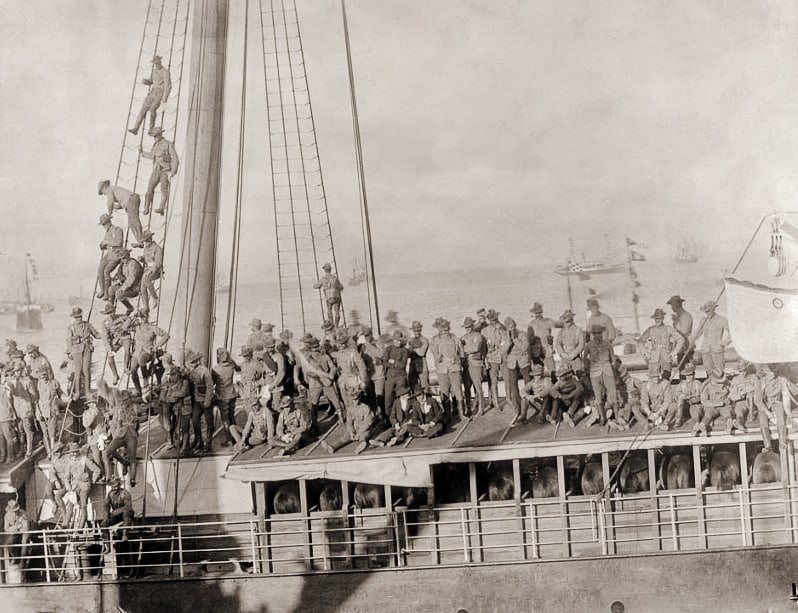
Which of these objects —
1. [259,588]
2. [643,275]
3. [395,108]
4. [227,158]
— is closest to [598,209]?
[395,108]

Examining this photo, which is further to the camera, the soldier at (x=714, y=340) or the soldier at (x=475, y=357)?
the soldier at (x=475, y=357)

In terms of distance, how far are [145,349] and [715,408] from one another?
7.20 metres

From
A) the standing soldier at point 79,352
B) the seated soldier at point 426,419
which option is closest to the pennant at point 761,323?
the seated soldier at point 426,419

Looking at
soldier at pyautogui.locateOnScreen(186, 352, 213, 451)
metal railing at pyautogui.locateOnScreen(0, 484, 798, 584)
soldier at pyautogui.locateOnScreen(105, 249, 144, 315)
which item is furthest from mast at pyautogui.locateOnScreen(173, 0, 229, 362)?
metal railing at pyautogui.locateOnScreen(0, 484, 798, 584)

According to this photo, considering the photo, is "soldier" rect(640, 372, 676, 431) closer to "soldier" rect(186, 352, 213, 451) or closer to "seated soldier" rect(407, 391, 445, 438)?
"seated soldier" rect(407, 391, 445, 438)

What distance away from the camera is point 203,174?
1605cm

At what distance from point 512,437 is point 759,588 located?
329cm

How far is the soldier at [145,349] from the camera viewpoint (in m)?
14.9

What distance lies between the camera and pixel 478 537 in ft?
45.0

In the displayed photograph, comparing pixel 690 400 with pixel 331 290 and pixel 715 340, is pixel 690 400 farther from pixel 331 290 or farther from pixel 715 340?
pixel 331 290

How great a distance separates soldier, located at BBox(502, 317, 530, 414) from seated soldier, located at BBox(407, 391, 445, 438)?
2.96 feet

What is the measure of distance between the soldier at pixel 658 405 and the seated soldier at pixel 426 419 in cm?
241

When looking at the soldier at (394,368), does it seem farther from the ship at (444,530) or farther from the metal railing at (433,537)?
the metal railing at (433,537)

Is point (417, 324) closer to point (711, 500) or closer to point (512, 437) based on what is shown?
point (512, 437)
